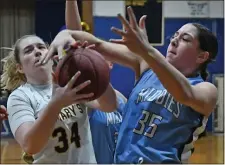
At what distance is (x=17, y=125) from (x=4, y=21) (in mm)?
6036

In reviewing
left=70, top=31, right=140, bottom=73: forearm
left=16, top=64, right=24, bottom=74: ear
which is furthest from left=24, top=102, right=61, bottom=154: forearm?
left=16, top=64, right=24, bottom=74: ear

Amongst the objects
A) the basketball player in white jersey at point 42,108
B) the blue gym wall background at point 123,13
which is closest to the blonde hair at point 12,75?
the basketball player in white jersey at point 42,108

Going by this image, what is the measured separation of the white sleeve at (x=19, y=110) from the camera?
6.24ft

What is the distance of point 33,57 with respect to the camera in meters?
2.20

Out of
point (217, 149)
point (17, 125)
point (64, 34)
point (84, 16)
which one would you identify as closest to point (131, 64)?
point (64, 34)

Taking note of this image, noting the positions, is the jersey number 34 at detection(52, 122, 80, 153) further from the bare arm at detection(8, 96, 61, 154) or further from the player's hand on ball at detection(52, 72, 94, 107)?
the player's hand on ball at detection(52, 72, 94, 107)

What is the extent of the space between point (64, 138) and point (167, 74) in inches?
31.1

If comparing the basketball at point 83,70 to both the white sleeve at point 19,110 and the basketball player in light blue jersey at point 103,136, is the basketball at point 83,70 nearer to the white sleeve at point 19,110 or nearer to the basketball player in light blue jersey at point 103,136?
the white sleeve at point 19,110

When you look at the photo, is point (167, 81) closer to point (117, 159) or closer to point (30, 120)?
point (117, 159)

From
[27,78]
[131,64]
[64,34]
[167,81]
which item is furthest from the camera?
[27,78]

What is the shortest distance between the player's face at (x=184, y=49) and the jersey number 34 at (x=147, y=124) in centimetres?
23

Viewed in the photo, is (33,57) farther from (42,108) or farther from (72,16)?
(72,16)

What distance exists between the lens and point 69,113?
2.15 metres

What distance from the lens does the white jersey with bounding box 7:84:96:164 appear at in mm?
2109
